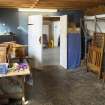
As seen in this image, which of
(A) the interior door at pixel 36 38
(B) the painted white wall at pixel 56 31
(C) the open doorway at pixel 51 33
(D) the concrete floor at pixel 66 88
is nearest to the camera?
(D) the concrete floor at pixel 66 88

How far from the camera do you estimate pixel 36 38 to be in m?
7.62

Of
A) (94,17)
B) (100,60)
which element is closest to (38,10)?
(94,17)

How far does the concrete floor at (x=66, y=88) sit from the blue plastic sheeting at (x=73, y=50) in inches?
23.7

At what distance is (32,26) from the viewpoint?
782 centimetres

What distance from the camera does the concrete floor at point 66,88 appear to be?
453 cm

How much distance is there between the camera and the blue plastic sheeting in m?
7.63

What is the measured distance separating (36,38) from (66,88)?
2860mm

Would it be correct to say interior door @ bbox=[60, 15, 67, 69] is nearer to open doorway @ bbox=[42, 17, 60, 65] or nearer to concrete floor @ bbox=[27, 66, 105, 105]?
concrete floor @ bbox=[27, 66, 105, 105]

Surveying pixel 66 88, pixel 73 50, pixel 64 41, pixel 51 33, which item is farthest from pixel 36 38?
pixel 51 33

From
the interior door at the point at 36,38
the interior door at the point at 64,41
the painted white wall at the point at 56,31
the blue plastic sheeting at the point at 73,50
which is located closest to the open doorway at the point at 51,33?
the painted white wall at the point at 56,31

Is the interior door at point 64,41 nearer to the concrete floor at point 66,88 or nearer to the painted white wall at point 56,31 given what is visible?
the concrete floor at point 66,88

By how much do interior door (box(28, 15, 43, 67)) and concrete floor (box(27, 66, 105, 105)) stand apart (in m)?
0.65

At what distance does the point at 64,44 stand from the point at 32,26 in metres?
1.41

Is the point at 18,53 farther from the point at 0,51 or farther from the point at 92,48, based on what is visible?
the point at 92,48
